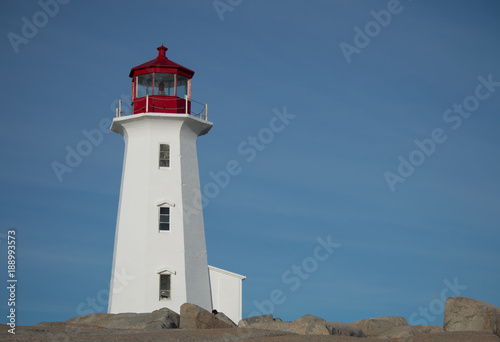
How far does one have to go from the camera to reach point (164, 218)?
96.8ft

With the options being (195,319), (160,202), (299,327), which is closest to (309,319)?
(299,327)

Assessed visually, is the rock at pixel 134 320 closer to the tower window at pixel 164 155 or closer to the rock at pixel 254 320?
the rock at pixel 254 320

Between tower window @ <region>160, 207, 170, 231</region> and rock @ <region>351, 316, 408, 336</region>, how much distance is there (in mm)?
8138

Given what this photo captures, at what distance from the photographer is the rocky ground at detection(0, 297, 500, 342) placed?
16.4 meters

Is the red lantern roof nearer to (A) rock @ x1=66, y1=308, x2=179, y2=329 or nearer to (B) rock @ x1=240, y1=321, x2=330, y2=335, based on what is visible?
(A) rock @ x1=66, y1=308, x2=179, y2=329

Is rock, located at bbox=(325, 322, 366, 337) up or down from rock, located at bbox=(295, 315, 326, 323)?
down

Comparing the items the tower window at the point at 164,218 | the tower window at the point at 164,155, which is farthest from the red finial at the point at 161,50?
the tower window at the point at 164,218

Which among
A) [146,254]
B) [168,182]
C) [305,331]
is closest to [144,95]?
[168,182]

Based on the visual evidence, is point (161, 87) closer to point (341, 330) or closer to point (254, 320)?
point (254, 320)

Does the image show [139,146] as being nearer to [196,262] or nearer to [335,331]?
[196,262]

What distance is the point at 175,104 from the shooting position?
100ft

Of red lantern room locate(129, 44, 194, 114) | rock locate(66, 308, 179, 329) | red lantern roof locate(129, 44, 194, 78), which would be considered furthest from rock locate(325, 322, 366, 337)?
red lantern roof locate(129, 44, 194, 78)

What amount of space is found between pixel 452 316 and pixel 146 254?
1316cm

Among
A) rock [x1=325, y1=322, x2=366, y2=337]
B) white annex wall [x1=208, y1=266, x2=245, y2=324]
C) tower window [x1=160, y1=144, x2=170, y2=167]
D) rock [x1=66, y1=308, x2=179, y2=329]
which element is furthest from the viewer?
white annex wall [x1=208, y1=266, x2=245, y2=324]
